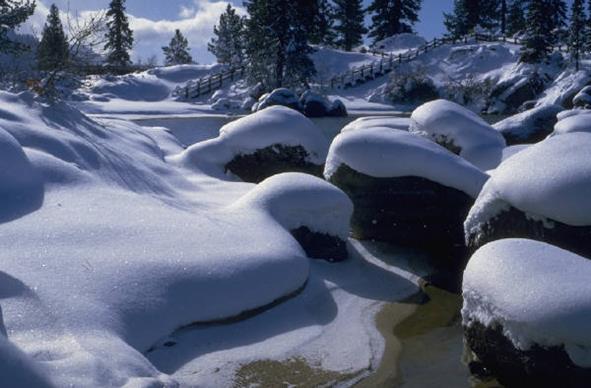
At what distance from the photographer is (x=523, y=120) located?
15953 mm

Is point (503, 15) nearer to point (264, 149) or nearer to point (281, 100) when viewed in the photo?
point (281, 100)

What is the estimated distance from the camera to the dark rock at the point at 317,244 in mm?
7457

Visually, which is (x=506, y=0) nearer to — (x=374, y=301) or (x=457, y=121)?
(x=457, y=121)

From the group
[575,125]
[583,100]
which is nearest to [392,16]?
[583,100]

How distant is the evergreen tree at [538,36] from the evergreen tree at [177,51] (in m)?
34.2

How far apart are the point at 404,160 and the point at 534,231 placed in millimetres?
2402

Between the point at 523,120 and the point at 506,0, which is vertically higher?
the point at 506,0

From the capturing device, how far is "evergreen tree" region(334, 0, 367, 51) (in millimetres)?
51531

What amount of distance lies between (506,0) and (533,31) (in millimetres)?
19346

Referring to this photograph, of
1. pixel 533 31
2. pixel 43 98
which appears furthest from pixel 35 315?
pixel 533 31

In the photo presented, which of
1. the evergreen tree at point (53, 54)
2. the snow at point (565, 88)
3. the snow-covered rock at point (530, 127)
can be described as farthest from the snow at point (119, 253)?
the snow at point (565, 88)

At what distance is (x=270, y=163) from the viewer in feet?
36.9

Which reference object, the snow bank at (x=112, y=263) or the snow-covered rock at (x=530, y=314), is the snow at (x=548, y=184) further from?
the snow bank at (x=112, y=263)

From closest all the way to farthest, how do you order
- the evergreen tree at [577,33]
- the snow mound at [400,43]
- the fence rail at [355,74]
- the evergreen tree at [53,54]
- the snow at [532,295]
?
1. the snow at [532,295]
2. the evergreen tree at [53,54]
3. the evergreen tree at [577,33]
4. the fence rail at [355,74]
5. the snow mound at [400,43]
